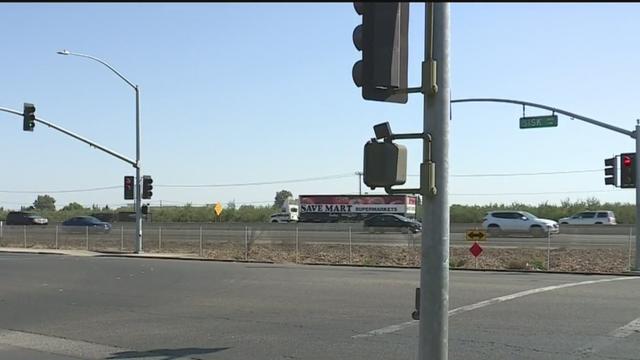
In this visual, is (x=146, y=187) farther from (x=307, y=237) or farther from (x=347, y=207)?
(x=347, y=207)

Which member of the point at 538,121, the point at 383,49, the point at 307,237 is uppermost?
the point at 538,121

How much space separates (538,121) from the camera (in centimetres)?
2862

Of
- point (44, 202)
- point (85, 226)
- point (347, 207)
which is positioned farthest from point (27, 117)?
point (44, 202)

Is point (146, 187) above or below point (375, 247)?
above

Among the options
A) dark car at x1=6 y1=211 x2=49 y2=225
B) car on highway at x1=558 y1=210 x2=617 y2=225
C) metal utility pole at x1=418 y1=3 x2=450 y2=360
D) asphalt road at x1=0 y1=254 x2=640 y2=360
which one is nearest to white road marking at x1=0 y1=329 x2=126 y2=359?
asphalt road at x1=0 y1=254 x2=640 y2=360

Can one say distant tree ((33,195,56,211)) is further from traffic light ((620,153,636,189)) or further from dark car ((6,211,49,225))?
traffic light ((620,153,636,189))

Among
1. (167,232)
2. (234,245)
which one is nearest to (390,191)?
(234,245)

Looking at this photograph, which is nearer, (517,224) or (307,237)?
(307,237)

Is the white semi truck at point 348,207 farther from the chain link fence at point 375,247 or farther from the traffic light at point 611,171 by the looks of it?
the traffic light at point 611,171

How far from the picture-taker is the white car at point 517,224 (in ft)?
143

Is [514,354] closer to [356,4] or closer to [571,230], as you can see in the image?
[356,4]

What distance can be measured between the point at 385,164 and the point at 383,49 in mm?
979

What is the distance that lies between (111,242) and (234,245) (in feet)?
39.6

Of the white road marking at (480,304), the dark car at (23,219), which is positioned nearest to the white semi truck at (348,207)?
the dark car at (23,219)
